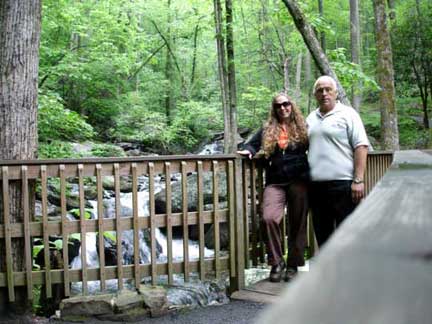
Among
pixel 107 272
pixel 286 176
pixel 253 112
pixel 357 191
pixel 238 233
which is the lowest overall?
pixel 107 272

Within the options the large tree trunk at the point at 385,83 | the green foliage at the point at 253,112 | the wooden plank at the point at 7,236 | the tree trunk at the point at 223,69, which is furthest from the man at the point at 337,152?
the green foliage at the point at 253,112

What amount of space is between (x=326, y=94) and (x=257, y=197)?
5.38ft

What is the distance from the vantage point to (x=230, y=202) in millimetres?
5074

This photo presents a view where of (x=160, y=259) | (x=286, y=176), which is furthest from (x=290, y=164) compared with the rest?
(x=160, y=259)

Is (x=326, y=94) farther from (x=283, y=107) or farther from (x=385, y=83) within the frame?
(x=385, y=83)

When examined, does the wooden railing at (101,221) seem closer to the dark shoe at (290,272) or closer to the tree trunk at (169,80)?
the dark shoe at (290,272)

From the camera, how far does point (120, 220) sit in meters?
4.61

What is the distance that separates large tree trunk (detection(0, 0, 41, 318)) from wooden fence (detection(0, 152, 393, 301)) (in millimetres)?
249

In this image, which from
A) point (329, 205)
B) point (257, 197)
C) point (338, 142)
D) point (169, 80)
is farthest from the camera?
point (169, 80)

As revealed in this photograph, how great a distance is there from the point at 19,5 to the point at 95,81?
51.2ft

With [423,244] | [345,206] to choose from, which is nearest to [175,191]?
[345,206]

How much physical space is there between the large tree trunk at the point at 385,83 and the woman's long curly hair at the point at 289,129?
6.39 meters

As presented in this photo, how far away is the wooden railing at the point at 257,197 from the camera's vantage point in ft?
17.1

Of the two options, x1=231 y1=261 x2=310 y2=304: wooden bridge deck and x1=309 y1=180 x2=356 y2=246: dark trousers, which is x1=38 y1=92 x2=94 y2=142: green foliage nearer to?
x1=231 y1=261 x2=310 y2=304: wooden bridge deck
